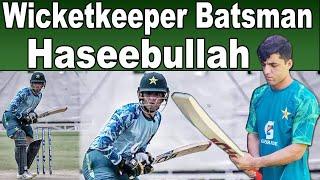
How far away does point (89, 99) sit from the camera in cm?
509

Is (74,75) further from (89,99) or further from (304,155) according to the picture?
(304,155)

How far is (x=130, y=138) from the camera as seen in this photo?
4.99m

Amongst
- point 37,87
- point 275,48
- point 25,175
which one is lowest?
point 25,175

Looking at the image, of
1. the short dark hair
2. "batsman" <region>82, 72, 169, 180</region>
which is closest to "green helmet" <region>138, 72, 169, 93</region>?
"batsman" <region>82, 72, 169, 180</region>

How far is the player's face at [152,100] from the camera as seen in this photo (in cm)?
503

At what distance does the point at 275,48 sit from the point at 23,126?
1.93 m

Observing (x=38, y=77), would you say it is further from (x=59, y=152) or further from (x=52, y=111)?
(x=59, y=152)

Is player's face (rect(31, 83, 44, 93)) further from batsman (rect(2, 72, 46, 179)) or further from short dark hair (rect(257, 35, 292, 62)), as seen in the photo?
short dark hair (rect(257, 35, 292, 62))

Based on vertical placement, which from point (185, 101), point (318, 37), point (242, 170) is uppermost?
point (318, 37)

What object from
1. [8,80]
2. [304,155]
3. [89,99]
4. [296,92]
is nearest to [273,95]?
[296,92]

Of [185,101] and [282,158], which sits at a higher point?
[185,101]

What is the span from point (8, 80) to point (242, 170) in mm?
1827

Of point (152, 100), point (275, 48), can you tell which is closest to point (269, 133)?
point (275, 48)

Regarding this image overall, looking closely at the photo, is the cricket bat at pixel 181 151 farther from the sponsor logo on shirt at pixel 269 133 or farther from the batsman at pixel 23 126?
the batsman at pixel 23 126
